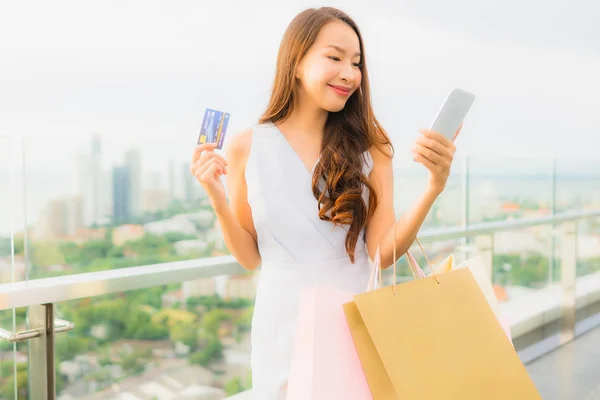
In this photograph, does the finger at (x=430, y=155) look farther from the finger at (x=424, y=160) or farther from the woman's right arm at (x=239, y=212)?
the woman's right arm at (x=239, y=212)

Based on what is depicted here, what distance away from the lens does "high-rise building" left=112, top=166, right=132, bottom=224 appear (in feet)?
5.34

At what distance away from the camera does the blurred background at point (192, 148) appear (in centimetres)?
151

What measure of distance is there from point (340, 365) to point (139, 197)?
3.36 ft

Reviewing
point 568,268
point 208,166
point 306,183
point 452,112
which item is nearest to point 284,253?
point 306,183

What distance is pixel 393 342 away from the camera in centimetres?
87

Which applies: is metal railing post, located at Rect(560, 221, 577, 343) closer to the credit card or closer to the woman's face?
the woman's face

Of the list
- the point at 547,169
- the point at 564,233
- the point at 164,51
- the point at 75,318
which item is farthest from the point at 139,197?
the point at 564,233

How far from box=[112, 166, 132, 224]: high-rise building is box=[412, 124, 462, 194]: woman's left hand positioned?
0.97m

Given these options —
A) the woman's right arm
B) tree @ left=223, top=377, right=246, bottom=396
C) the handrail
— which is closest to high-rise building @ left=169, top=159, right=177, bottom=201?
A: the handrail

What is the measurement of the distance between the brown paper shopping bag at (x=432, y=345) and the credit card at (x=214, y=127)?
566mm

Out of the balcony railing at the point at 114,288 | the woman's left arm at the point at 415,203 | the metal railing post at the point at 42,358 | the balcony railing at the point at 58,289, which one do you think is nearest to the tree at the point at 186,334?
the balcony railing at the point at 114,288

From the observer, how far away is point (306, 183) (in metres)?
1.38

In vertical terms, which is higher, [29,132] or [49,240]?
[29,132]

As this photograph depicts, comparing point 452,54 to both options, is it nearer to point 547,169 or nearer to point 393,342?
point 547,169
